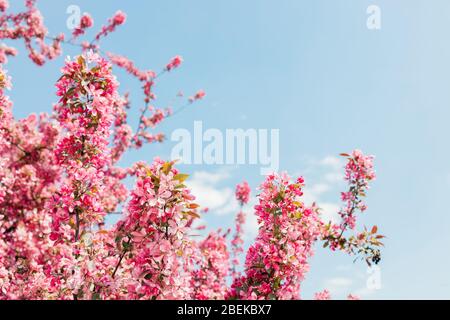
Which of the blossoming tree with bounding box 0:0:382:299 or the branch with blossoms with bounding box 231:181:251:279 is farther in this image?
the branch with blossoms with bounding box 231:181:251:279

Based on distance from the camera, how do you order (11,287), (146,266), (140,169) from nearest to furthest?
(146,266) → (140,169) → (11,287)

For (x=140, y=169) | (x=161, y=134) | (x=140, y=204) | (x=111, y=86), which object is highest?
Answer: (x=161, y=134)

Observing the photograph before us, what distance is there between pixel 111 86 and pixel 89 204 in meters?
1.12

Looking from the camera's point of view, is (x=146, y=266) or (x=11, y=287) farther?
(x=11, y=287)

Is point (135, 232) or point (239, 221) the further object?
point (239, 221)

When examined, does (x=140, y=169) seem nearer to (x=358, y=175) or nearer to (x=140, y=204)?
(x=140, y=204)

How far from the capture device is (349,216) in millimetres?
6348

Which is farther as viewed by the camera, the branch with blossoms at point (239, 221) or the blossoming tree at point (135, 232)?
the branch with blossoms at point (239, 221)

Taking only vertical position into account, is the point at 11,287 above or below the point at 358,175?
below

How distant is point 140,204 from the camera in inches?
123

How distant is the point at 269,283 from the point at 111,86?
235 centimetres
